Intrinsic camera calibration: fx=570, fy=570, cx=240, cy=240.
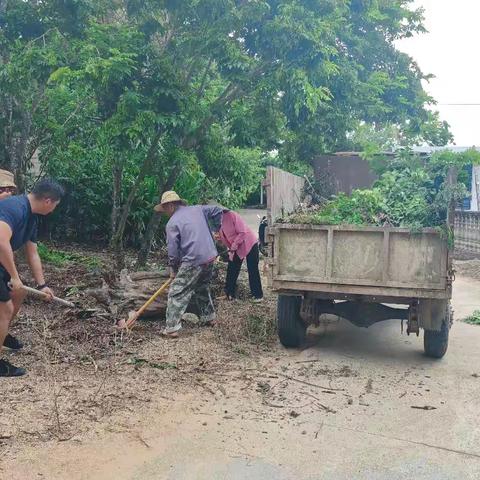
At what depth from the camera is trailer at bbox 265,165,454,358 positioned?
5043 millimetres

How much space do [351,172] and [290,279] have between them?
5.29 meters

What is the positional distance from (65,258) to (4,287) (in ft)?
16.6

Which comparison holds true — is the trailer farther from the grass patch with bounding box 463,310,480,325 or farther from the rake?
the grass patch with bounding box 463,310,480,325

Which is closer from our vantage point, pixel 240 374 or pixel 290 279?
pixel 240 374

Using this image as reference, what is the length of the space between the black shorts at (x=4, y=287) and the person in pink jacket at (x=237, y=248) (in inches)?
132

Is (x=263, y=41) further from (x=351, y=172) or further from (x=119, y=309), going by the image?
(x=119, y=309)

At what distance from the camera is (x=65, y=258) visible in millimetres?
A: 9383

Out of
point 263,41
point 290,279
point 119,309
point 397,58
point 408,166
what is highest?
point 397,58

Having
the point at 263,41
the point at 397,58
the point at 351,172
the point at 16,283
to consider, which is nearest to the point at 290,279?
the point at 16,283

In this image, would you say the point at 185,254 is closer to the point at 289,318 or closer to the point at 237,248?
the point at 289,318

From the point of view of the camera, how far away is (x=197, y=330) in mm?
6191

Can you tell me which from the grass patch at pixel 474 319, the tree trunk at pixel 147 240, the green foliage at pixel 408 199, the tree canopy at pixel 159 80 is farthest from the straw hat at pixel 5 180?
the grass patch at pixel 474 319

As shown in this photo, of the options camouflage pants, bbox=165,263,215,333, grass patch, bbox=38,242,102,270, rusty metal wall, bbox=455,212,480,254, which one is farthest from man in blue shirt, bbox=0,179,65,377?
rusty metal wall, bbox=455,212,480,254

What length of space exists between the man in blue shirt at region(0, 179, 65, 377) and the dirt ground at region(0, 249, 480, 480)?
0.47 m
